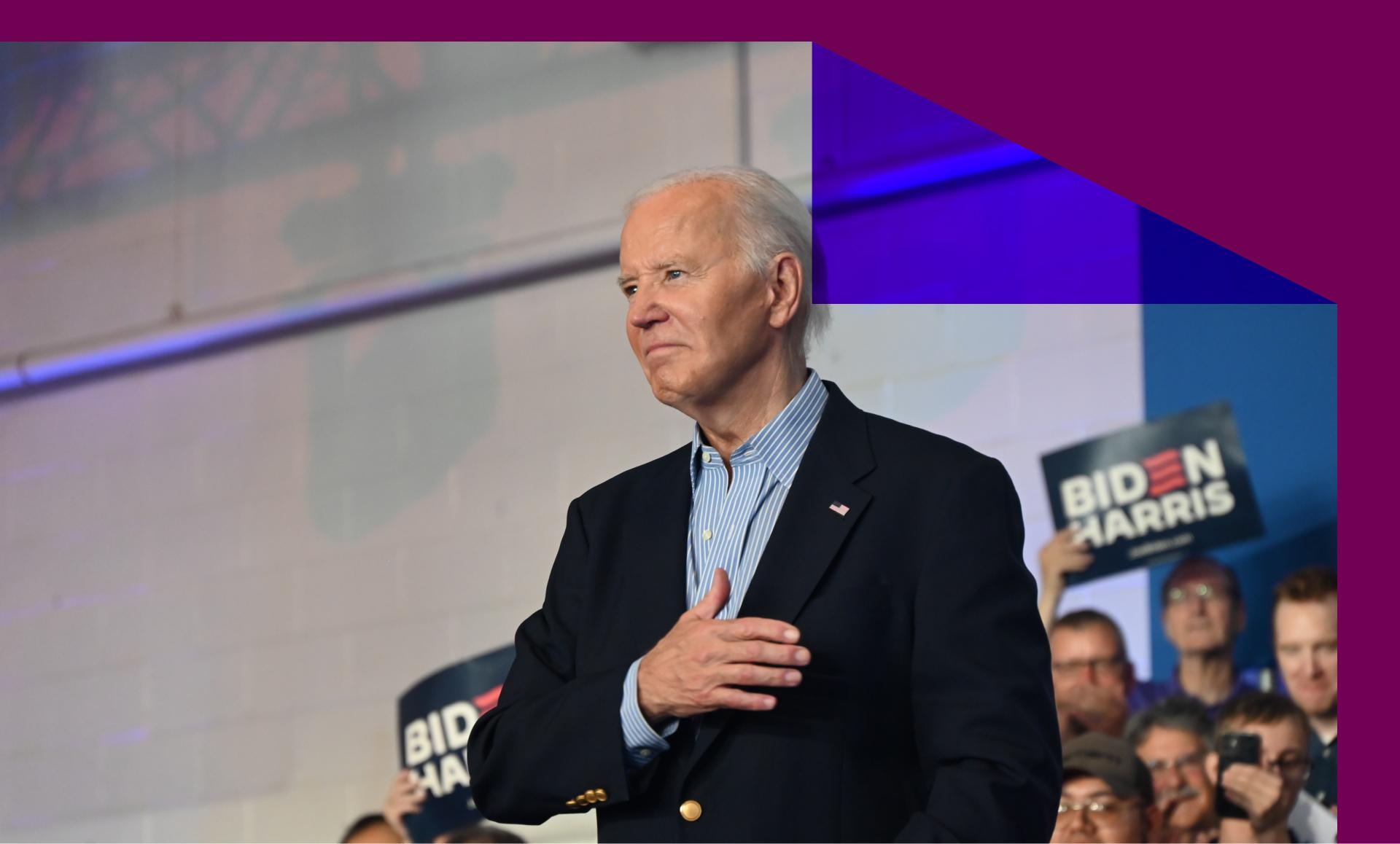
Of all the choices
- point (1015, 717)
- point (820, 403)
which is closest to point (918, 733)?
point (1015, 717)

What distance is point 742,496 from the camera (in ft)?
5.26

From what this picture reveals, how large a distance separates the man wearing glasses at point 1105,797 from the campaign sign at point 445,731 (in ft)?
4.13

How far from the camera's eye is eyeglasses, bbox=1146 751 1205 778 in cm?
323

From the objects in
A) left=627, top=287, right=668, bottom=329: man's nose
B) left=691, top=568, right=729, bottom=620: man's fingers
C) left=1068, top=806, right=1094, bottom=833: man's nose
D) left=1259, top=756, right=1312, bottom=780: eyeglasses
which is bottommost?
left=1068, top=806, right=1094, bottom=833: man's nose

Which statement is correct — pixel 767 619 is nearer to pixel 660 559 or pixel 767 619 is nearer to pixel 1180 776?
pixel 660 559

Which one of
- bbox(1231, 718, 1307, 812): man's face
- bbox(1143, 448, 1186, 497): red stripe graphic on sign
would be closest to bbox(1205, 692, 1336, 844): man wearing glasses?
bbox(1231, 718, 1307, 812): man's face

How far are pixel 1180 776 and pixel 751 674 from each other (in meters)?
2.11

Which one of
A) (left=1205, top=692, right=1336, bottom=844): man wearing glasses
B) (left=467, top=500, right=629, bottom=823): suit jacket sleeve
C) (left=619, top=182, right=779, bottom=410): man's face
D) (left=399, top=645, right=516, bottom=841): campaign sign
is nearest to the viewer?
(left=467, top=500, right=629, bottom=823): suit jacket sleeve

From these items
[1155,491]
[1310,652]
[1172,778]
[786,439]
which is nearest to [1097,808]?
[1172,778]

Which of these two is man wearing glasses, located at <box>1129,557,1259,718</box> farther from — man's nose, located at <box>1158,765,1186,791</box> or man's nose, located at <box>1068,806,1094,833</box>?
man's nose, located at <box>1068,806,1094,833</box>

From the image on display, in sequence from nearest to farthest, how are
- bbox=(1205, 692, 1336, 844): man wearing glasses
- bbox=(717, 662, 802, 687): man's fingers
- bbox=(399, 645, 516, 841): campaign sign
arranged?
bbox=(717, 662, 802, 687): man's fingers
bbox=(1205, 692, 1336, 844): man wearing glasses
bbox=(399, 645, 516, 841): campaign sign

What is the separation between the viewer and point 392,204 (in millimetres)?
4277

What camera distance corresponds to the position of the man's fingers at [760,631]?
1367 mm

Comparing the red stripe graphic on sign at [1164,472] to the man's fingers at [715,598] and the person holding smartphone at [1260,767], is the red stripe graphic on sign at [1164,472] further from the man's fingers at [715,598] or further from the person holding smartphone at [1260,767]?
the man's fingers at [715,598]
